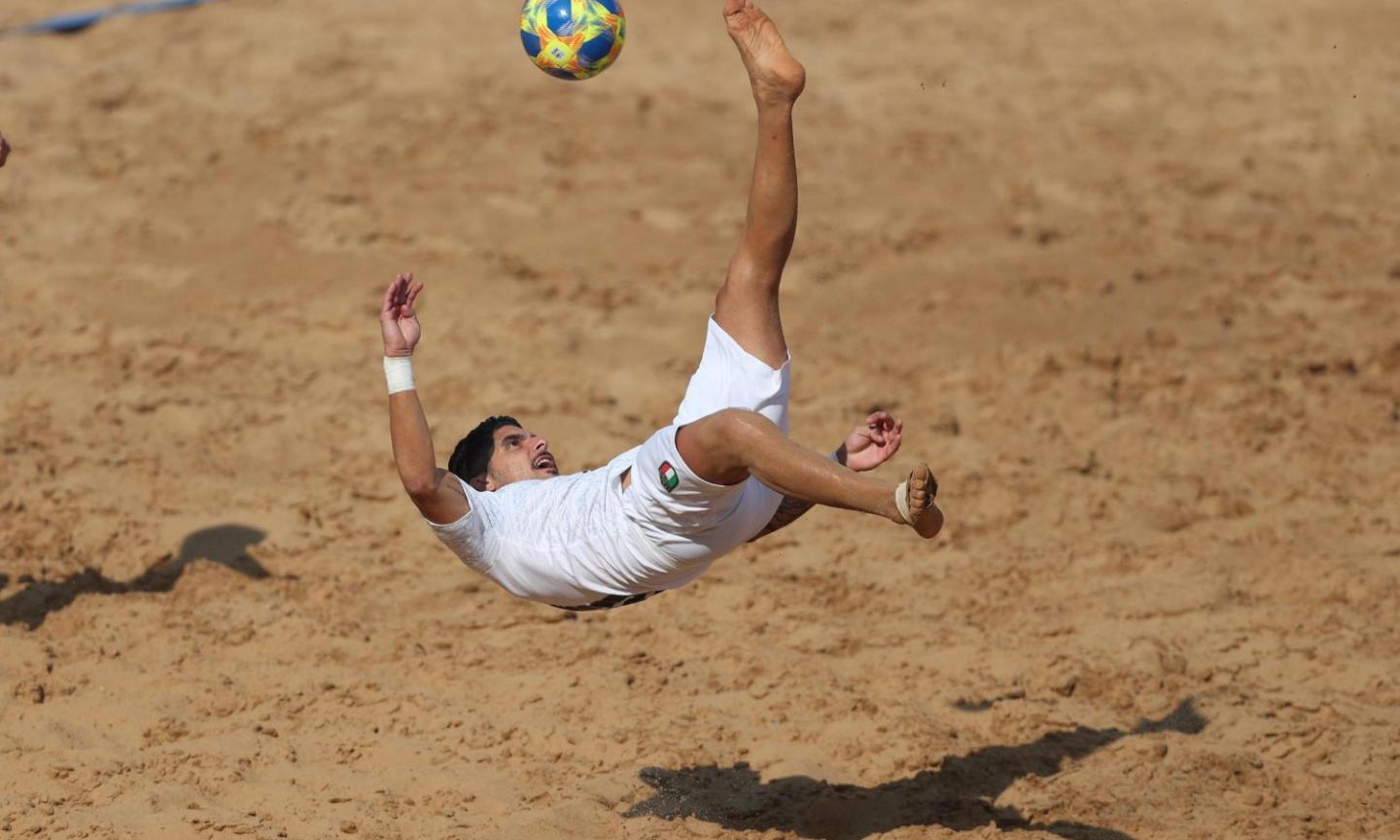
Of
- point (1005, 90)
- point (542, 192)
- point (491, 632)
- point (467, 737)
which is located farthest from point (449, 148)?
point (467, 737)

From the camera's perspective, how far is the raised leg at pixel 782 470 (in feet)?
15.8

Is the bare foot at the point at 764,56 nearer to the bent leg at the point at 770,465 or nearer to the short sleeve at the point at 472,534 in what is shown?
the bent leg at the point at 770,465

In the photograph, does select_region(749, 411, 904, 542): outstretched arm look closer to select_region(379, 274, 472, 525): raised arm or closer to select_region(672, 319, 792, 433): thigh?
select_region(672, 319, 792, 433): thigh

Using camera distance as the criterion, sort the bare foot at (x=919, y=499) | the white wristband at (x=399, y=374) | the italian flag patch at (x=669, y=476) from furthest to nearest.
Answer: the white wristband at (x=399, y=374)
the italian flag patch at (x=669, y=476)
the bare foot at (x=919, y=499)

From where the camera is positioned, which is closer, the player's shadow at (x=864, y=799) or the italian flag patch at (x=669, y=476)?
the italian flag patch at (x=669, y=476)

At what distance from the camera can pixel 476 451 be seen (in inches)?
239

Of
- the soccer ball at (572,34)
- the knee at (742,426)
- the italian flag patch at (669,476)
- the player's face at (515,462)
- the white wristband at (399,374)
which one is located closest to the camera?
the knee at (742,426)

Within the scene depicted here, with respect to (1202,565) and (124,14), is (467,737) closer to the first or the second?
(1202,565)

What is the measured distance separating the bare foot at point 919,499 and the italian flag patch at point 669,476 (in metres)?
0.70

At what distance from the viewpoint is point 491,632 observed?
6953 millimetres

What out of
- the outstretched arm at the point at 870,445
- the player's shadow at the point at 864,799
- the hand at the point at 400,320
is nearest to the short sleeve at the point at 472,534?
the hand at the point at 400,320

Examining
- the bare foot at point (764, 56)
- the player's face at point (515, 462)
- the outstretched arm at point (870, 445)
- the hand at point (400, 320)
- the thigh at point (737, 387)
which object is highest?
the bare foot at point (764, 56)

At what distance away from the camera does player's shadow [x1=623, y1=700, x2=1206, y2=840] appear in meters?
5.85

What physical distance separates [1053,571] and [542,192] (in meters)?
4.22
